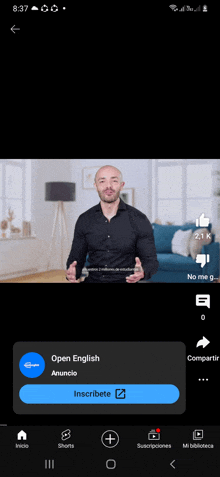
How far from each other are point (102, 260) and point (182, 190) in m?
0.22

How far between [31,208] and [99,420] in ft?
1.47

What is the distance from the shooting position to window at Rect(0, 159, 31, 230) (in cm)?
70

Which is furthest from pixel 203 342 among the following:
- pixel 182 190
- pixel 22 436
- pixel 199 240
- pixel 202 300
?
pixel 22 436

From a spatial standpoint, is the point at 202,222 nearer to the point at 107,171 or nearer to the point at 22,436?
the point at 107,171

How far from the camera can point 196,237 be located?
0.71 m

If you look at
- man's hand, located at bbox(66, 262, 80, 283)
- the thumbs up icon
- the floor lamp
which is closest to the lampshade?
the floor lamp

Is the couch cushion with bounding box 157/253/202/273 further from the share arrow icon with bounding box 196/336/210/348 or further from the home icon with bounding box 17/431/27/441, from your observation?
the home icon with bounding box 17/431/27/441

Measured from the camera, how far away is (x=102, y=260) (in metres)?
0.70

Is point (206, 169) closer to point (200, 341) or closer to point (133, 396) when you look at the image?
point (200, 341)

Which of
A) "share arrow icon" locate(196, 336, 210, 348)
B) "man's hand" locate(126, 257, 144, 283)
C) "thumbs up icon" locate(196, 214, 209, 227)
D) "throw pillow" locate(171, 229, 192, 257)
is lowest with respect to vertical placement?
"share arrow icon" locate(196, 336, 210, 348)

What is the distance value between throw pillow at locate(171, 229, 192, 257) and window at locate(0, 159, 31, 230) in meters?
0.30
